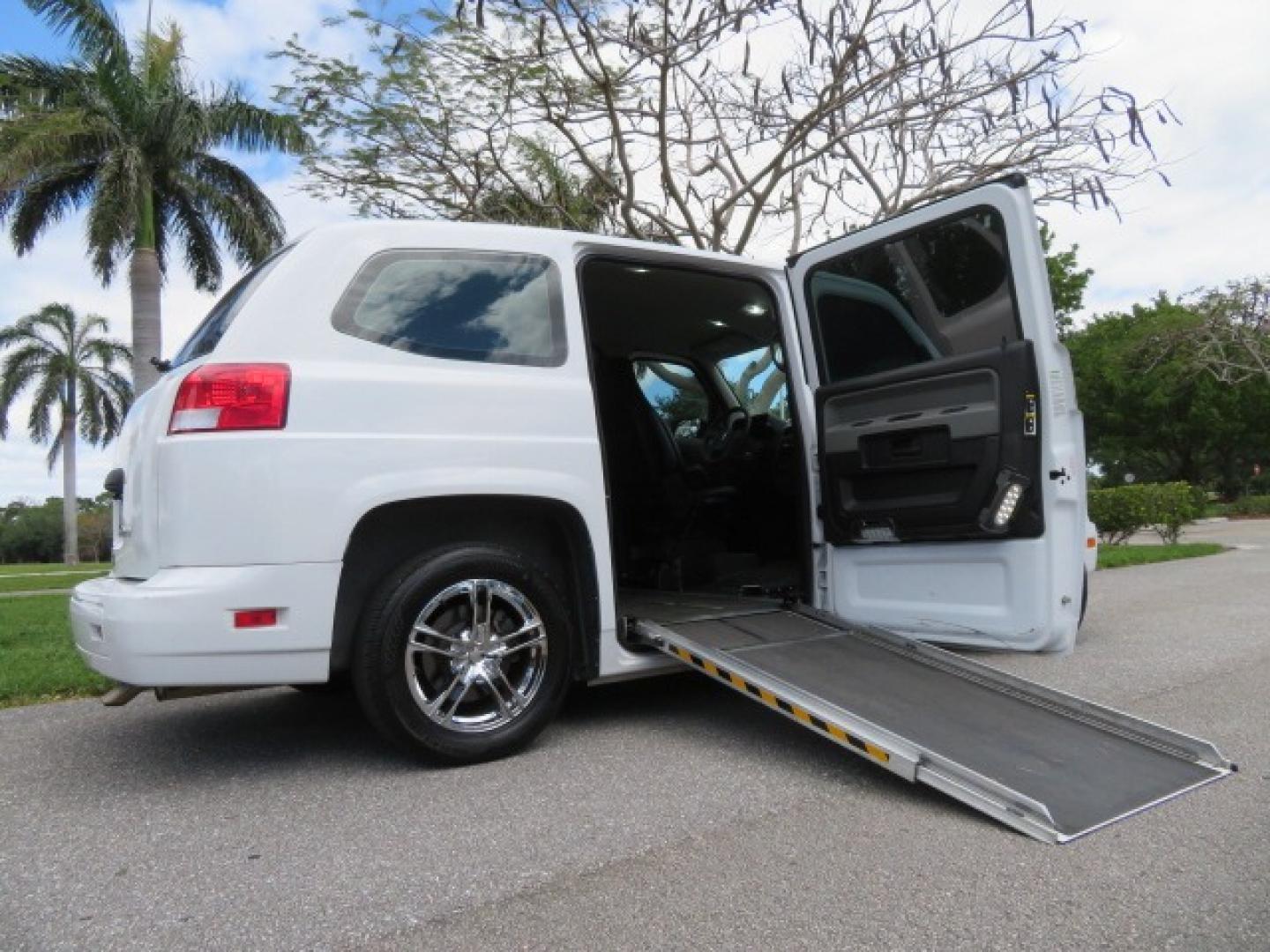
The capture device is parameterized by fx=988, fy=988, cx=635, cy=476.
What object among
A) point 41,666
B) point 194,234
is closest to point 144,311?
point 194,234

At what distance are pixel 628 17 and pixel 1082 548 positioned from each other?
7.99m

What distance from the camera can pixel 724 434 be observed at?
21.7 ft

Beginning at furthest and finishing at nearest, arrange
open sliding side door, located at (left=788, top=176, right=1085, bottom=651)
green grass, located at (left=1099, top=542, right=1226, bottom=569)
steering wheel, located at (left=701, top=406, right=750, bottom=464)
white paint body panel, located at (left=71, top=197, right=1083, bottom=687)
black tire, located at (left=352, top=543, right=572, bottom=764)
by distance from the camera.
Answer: green grass, located at (left=1099, top=542, right=1226, bottom=569), steering wheel, located at (left=701, top=406, right=750, bottom=464), open sliding side door, located at (left=788, top=176, right=1085, bottom=651), black tire, located at (left=352, top=543, right=572, bottom=764), white paint body panel, located at (left=71, top=197, right=1083, bottom=687)

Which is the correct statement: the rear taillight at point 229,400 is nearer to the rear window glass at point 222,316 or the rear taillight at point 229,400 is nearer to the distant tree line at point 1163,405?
the rear window glass at point 222,316

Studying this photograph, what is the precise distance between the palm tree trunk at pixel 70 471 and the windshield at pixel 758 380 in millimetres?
39023

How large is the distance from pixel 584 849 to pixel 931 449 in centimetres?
242

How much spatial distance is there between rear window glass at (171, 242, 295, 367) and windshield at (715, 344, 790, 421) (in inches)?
124

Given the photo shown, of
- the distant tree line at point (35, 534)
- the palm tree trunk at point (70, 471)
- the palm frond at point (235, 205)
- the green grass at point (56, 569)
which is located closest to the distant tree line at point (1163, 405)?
the palm frond at point (235, 205)

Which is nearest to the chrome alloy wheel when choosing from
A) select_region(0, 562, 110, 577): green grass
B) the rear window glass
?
the rear window glass

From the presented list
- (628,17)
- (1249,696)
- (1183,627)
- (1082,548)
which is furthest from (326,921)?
(628,17)

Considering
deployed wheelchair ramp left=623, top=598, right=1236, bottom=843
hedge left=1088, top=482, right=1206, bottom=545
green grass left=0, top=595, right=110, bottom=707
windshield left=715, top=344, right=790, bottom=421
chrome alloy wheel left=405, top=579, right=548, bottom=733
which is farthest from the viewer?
hedge left=1088, top=482, right=1206, bottom=545

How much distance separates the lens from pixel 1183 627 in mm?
6828

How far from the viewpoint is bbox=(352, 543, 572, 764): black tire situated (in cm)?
342

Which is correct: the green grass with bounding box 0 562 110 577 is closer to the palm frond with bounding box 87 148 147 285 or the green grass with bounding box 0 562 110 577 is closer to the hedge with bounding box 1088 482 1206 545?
the palm frond with bounding box 87 148 147 285
